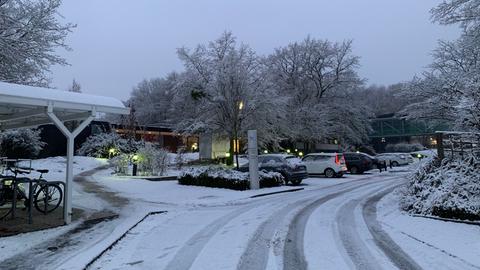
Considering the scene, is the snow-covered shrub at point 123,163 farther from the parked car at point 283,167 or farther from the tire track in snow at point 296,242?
the tire track in snow at point 296,242

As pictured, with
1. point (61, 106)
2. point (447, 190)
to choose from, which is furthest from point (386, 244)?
point (61, 106)

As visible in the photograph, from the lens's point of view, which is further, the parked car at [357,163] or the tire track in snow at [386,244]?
the parked car at [357,163]

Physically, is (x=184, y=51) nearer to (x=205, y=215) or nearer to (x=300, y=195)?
(x=300, y=195)

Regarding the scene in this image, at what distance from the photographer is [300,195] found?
16.8 metres

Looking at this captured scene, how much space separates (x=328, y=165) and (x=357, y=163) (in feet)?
17.6

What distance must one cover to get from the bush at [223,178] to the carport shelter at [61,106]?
7.68 meters

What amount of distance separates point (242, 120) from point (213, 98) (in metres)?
2.66

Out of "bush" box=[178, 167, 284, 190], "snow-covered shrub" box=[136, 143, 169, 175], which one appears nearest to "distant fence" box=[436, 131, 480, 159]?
"bush" box=[178, 167, 284, 190]

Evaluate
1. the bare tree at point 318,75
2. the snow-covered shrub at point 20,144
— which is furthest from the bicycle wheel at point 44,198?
the bare tree at point 318,75

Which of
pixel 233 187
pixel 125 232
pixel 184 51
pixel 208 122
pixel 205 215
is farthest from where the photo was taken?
pixel 184 51

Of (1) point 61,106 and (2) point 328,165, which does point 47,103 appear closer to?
(1) point 61,106

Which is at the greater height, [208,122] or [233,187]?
[208,122]

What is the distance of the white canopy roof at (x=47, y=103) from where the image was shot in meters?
9.02

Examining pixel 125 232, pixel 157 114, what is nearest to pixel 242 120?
pixel 125 232
